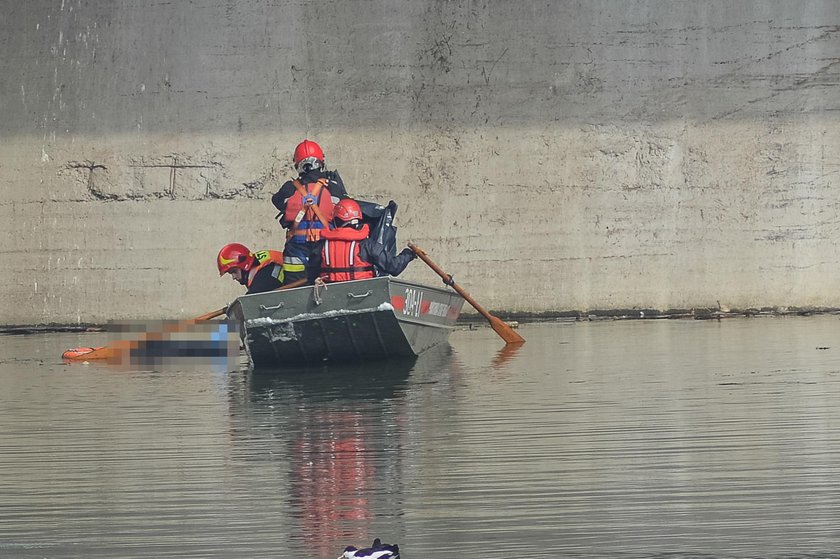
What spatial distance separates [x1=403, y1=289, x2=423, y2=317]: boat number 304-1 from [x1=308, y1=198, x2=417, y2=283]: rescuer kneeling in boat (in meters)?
0.25

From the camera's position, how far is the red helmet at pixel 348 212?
14.5 metres

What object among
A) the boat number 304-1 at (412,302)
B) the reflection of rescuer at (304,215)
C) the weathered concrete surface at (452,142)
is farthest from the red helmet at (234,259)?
the weathered concrete surface at (452,142)

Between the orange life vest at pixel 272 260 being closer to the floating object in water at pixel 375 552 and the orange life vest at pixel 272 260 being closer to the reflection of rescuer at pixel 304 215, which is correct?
the reflection of rescuer at pixel 304 215

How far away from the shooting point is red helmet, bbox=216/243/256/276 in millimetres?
15836

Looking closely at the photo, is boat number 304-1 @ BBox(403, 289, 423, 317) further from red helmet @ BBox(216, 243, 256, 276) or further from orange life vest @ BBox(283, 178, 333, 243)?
red helmet @ BBox(216, 243, 256, 276)

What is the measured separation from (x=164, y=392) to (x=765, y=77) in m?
9.71

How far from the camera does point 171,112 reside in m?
20.6

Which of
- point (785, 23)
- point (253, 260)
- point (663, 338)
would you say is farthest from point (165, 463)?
point (785, 23)

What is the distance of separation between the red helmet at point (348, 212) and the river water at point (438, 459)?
1.24 m

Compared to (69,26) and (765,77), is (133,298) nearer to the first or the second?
(69,26)

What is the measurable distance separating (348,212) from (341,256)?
37cm

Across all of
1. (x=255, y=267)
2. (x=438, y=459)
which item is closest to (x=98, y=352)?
(x=255, y=267)

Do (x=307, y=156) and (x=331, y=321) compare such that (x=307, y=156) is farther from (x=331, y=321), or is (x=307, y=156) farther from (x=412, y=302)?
(x=331, y=321)

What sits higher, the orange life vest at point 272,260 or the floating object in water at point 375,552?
the orange life vest at point 272,260
